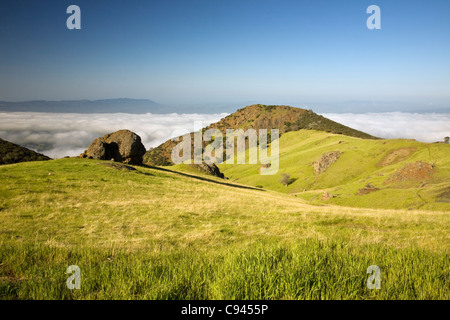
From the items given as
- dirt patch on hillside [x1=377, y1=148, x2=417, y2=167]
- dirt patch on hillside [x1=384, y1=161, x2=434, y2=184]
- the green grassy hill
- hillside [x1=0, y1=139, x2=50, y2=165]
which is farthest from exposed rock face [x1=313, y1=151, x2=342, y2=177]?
hillside [x1=0, y1=139, x2=50, y2=165]

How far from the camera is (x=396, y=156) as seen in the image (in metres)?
78.8

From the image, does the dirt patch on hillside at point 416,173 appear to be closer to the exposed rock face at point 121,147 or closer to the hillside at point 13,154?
the exposed rock face at point 121,147

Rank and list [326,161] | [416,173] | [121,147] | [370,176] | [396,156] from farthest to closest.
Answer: [326,161] < [396,156] < [370,176] < [416,173] < [121,147]

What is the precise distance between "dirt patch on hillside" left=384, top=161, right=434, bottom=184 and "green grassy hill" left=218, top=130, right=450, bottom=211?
0.49 ft

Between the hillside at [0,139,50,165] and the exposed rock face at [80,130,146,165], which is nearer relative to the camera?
the hillside at [0,139,50,165]

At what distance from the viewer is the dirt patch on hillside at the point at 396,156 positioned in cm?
7638

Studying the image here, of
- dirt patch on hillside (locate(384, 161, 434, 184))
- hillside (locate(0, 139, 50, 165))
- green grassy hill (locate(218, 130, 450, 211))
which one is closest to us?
green grassy hill (locate(218, 130, 450, 211))

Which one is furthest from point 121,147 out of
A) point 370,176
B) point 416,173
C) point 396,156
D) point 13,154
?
point 396,156

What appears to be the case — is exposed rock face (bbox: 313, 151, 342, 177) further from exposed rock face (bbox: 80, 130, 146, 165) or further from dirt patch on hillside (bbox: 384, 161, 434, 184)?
exposed rock face (bbox: 80, 130, 146, 165)

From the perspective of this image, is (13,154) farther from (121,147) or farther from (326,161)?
(326,161)

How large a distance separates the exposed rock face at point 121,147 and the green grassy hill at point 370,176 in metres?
33.6

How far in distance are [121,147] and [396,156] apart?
81.5 m

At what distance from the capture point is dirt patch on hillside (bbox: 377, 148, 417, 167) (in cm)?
7638

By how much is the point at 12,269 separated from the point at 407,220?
715 inches
